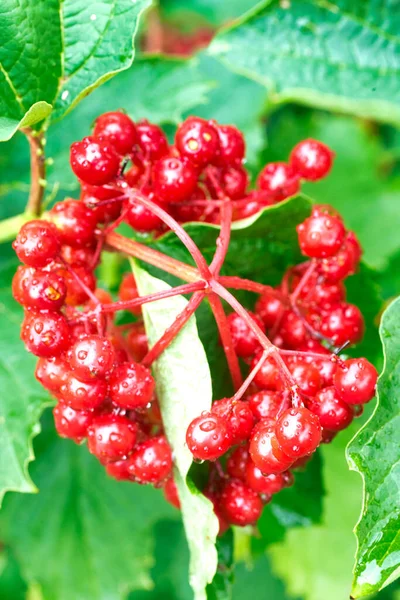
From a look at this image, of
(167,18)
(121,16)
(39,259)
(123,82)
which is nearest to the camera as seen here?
(39,259)

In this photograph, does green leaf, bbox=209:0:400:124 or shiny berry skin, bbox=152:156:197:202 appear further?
green leaf, bbox=209:0:400:124

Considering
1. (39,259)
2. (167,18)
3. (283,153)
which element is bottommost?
(283,153)

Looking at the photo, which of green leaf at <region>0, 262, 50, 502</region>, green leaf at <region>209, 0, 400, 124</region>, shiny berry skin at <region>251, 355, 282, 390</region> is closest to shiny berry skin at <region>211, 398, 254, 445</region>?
shiny berry skin at <region>251, 355, 282, 390</region>

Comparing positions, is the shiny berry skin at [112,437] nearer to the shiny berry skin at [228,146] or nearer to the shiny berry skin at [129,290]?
the shiny berry skin at [129,290]

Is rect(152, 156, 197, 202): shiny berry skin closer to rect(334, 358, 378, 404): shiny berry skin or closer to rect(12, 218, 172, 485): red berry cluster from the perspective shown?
rect(12, 218, 172, 485): red berry cluster

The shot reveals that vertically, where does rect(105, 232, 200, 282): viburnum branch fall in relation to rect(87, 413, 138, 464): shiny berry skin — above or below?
above

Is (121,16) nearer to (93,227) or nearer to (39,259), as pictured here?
(93,227)

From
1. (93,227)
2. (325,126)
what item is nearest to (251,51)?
(93,227)
